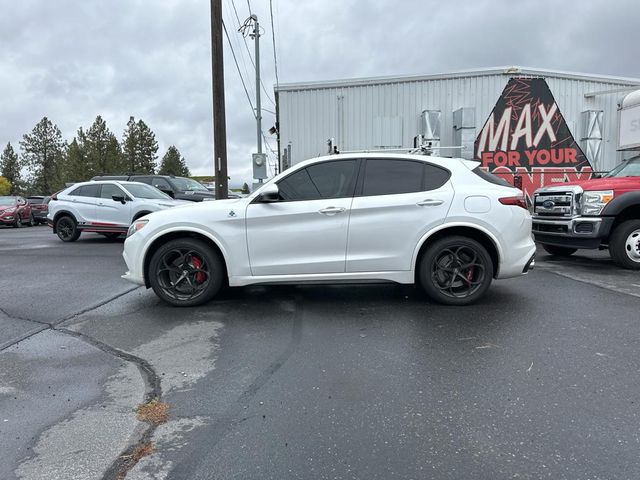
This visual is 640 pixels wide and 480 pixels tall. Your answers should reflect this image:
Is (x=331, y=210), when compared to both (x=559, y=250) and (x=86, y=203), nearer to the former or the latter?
(x=559, y=250)

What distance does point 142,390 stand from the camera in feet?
11.6

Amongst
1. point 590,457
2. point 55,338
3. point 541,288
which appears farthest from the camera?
point 541,288

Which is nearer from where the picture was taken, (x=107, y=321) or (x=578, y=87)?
(x=107, y=321)

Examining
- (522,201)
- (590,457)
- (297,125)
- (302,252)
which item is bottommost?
(590,457)

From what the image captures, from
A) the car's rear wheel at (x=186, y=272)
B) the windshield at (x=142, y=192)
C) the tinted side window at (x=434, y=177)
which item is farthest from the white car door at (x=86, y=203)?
the tinted side window at (x=434, y=177)

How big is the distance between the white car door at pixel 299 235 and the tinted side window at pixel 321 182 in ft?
0.17

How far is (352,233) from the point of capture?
5.40 meters

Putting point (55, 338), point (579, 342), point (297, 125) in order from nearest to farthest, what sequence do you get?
point (579, 342) → point (55, 338) → point (297, 125)

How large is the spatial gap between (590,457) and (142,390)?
9.40 feet

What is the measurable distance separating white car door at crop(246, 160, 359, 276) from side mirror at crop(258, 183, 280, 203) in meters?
0.06

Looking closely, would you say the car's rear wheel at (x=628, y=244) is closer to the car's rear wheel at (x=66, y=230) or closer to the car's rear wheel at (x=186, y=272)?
the car's rear wheel at (x=186, y=272)

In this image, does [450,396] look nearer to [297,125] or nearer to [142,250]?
[142,250]

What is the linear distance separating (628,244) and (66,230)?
513 inches

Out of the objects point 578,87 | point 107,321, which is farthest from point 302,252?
point 578,87
